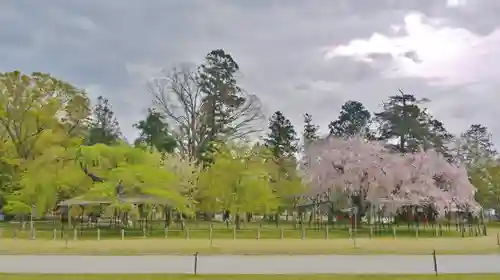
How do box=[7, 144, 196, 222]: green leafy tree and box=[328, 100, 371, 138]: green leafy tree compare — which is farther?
box=[328, 100, 371, 138]: green leafy tree

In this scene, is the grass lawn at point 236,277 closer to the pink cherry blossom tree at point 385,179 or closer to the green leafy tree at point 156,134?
the pink cherry blossom tree at point 385,179

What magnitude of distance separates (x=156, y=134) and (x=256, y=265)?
4943 cm

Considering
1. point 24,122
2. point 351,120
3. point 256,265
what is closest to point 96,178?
point 24,122

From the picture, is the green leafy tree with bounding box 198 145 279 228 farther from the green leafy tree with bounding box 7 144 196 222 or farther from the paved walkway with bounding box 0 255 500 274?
the paved walkway with bounding box 0 255 500 274

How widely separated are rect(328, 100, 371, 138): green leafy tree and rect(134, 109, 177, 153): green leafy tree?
2829cm

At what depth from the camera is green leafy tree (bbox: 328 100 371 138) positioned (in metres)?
81.4

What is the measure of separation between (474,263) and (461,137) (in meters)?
68.8

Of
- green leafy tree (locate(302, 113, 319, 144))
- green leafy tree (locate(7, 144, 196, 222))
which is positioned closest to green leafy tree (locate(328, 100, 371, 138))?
green leafy tree (locate(302, 113, 319, 144))

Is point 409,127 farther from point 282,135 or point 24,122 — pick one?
point 24,122

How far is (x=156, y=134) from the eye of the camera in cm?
6550

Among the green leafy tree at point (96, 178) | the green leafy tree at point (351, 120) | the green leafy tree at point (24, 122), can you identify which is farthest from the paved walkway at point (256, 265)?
the green leafy tree at point (351, 120)

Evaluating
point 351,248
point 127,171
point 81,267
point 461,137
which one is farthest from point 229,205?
point 461,137

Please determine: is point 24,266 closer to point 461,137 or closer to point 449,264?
point 449,264

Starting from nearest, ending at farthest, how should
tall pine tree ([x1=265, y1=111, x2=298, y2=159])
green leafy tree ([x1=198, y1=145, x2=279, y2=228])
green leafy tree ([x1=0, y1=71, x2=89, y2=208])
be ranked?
green leafy tree ([x1=198, y1=145, x2=279, y2=228]) → green leafy tree ([x1=0, y1=71, x2=89, y2=208]) → tall pine tree ([x1=265, y1=111, x2=298, y2=159])
